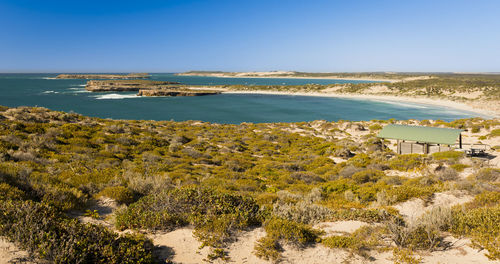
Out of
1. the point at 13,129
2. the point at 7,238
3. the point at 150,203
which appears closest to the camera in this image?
the point at 7,238

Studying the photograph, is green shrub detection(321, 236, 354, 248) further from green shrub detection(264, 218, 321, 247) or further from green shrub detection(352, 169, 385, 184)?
green shrub detection(352, 169, 385, 184)

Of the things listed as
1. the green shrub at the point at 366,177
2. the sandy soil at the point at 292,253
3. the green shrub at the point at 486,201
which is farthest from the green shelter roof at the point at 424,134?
the sandy soil at the point at 292,253

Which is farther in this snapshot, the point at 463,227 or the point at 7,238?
the point at 463,227

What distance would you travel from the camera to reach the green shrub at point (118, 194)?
743 centimetres

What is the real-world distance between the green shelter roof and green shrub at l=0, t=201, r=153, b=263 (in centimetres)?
1871

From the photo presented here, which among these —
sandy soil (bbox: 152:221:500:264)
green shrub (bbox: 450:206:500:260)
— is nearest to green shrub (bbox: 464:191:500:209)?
green shrub (bbox: 450:206:500:260)

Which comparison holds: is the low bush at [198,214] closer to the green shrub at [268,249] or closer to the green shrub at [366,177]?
the green shrub at [268,249]

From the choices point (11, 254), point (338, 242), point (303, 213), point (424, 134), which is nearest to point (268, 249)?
point (338, 242)

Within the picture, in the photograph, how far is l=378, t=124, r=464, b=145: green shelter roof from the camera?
17.0 metres

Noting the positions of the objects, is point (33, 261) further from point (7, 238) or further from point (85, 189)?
point (85, 189)

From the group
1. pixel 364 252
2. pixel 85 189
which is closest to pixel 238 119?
pixel 85 189

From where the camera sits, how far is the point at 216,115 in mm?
50594

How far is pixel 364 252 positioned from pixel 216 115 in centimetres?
4659

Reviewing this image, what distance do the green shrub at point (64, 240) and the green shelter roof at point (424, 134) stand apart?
61.4 ft
